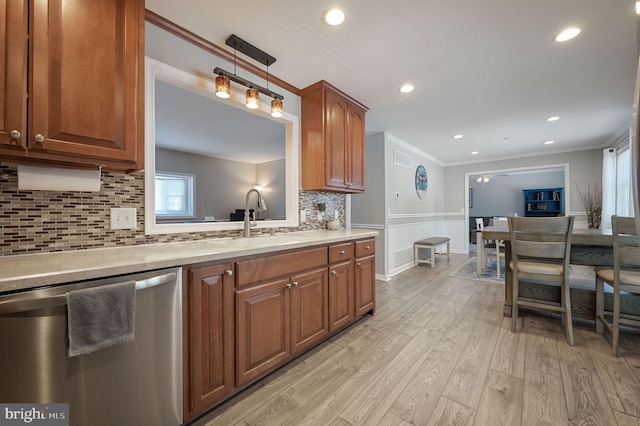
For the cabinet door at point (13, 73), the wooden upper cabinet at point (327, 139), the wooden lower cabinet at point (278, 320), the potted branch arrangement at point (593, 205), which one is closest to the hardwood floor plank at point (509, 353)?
the wooden lower cabinet at point (278, 320)

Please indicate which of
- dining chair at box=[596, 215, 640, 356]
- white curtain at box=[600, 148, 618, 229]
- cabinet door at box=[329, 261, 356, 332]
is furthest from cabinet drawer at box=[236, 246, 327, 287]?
white curtain at box=[600, 148, 618, 229]

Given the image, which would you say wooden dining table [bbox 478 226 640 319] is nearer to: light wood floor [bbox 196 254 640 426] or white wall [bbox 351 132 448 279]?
light wood floor [bbox 196 254 640 426]

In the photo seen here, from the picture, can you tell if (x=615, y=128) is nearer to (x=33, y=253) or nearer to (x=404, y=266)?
(x=404, y=266)

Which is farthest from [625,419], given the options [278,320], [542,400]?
[278,320]

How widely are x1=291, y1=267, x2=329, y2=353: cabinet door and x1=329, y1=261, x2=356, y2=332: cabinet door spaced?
7cm

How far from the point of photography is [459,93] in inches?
114

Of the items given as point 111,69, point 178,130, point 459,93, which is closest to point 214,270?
point 111,69

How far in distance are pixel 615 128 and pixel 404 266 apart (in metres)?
3.98

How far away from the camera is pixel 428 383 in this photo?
5.41 ft

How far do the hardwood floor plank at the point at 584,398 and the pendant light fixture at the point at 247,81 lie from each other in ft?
9.13

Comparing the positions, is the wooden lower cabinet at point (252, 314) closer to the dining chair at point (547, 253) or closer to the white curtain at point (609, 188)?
the dining chair at point (547, 253)

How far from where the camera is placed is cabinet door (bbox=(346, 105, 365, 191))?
2938mm

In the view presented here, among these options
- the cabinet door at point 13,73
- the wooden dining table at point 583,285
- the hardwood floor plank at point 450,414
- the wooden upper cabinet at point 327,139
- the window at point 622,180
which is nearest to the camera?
the cabinet door at point 13,73

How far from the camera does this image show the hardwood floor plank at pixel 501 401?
1356mm
